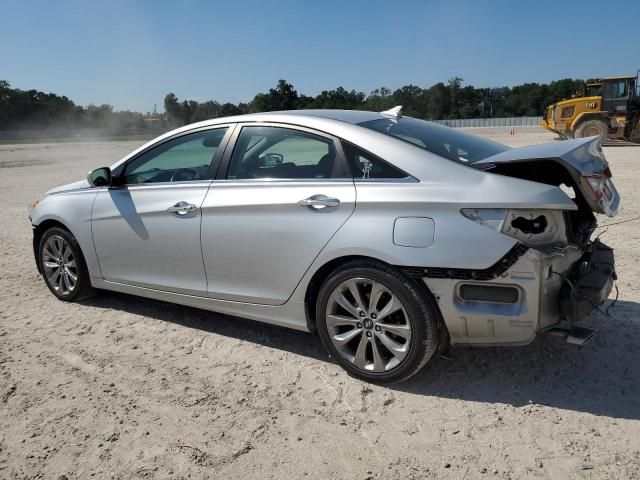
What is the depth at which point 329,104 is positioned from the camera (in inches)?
3059

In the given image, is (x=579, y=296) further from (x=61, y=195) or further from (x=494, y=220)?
(x=61, y=195)

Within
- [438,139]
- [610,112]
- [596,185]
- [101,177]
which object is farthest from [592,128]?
[101,177]

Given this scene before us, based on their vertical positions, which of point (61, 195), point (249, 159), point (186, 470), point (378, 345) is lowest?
point (186, 470)

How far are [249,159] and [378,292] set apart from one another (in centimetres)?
136

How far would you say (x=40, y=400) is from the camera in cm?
336

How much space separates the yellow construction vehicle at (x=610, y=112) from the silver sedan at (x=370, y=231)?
20942 millimetres

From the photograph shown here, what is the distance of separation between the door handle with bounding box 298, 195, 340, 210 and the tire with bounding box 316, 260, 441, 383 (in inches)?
14.8

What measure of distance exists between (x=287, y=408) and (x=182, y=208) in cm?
165

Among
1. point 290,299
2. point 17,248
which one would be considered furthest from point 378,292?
point 17,248

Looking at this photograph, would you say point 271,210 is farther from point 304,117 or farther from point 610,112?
point 610,112

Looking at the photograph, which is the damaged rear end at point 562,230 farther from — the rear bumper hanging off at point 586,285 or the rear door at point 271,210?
the rear door at point 271,210

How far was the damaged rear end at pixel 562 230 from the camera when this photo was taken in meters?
2.91

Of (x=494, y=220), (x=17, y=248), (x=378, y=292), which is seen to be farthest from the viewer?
(x=17, y=248)

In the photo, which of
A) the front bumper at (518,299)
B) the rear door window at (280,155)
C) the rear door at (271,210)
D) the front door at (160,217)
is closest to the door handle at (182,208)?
the front door at (160,217)
